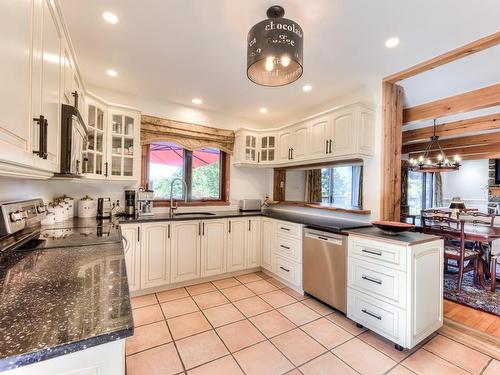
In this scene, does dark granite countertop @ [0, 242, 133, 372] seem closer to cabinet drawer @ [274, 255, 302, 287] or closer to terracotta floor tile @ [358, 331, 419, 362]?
terracotta floor tile @ [358, 331, 419, 362]

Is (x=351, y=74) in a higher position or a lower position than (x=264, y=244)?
higher

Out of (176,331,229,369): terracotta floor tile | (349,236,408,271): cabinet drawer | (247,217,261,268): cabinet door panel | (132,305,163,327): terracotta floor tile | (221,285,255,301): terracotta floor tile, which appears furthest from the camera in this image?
(247,217,261,268): cabinet door panel

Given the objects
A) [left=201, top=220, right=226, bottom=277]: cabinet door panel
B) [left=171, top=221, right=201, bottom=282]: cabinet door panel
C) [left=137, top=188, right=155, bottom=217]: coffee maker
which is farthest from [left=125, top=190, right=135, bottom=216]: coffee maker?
[left=201, top=220, right=226, bottom=277]: cabinet door panel

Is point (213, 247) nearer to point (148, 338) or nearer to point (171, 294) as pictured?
point (171, 294)

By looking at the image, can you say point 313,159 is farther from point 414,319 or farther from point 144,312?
point 144,312

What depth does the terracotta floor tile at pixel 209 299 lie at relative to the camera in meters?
2.56

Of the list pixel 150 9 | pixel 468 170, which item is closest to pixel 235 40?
pixel 150 9

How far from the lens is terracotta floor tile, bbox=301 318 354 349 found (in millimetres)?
1970

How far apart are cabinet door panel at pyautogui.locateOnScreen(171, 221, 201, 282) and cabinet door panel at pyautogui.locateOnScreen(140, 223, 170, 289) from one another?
8cm

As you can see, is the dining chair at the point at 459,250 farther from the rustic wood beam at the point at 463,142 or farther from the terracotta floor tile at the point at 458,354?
the rustic wood beam at the point at 463,142

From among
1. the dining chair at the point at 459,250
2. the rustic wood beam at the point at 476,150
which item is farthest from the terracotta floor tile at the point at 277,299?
the rustic wood beam at the point at 476,150

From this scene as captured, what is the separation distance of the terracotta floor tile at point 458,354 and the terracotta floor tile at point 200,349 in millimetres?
1656

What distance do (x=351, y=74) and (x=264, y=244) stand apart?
241 cm

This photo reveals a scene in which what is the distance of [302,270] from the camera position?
9.20ft
